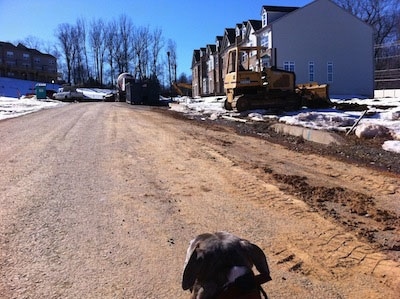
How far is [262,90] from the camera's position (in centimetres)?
2347

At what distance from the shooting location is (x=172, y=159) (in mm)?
8719

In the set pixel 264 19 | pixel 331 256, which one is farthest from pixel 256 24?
pixel 331 256

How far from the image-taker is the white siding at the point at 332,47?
140ft

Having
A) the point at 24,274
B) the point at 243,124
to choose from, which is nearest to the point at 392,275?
the point at 24,274

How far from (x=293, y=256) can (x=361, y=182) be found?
11.3 ft

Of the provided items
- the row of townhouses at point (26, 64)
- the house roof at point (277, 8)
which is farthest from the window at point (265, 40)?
the row of townhouses at point (26, 64)

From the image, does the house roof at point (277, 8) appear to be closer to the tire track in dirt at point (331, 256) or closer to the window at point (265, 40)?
the window at point (265, 40)

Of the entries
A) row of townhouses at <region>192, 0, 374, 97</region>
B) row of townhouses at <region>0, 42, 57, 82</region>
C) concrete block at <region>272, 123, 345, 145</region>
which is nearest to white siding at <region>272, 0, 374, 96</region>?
row of townhouses at <region>192, 0, 374, 97</region>

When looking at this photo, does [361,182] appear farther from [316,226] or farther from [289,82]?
[289,82]

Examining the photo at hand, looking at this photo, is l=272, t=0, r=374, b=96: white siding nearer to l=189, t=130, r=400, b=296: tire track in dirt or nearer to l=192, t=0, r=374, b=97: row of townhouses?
l=192, t=0, r=374, b=97: row of townhouses

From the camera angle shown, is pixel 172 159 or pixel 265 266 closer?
pixel 265 266

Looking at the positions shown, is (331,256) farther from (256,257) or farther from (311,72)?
(311,72)

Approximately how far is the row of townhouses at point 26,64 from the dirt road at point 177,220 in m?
108

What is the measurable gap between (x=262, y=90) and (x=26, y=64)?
9984 cm
